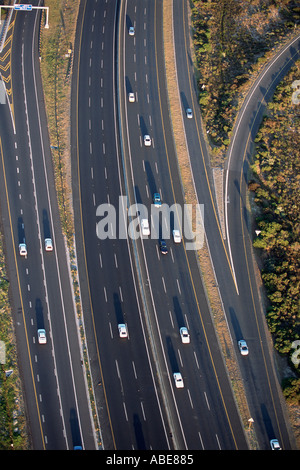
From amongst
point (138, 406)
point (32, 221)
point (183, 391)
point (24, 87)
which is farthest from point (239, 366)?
point (24, 87)

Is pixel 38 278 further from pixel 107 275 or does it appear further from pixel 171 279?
pixel 171 279

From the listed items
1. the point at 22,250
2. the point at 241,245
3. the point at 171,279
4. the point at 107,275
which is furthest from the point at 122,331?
the point at 241,245

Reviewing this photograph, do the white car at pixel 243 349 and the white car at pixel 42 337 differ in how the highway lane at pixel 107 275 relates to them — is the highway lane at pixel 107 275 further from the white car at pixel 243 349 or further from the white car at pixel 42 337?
the white car at pixel 243 349

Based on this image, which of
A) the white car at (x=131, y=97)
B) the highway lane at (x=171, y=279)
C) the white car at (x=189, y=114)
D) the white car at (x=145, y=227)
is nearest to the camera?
the highway lane at (x=171, y=279)

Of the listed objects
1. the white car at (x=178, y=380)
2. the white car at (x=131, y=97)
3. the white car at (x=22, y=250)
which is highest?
the white car at (x=131, y=97)

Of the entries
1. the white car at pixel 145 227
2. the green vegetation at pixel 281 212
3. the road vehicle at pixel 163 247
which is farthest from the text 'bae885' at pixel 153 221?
the green vegetation at pixel 281 212

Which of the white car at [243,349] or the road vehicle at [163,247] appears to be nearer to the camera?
the white car at [243,349]

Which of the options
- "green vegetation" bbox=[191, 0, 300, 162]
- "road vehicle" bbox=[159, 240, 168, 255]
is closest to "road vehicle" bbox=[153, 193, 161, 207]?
"road vehicle" bbox=[159, 240, 168, 255]
